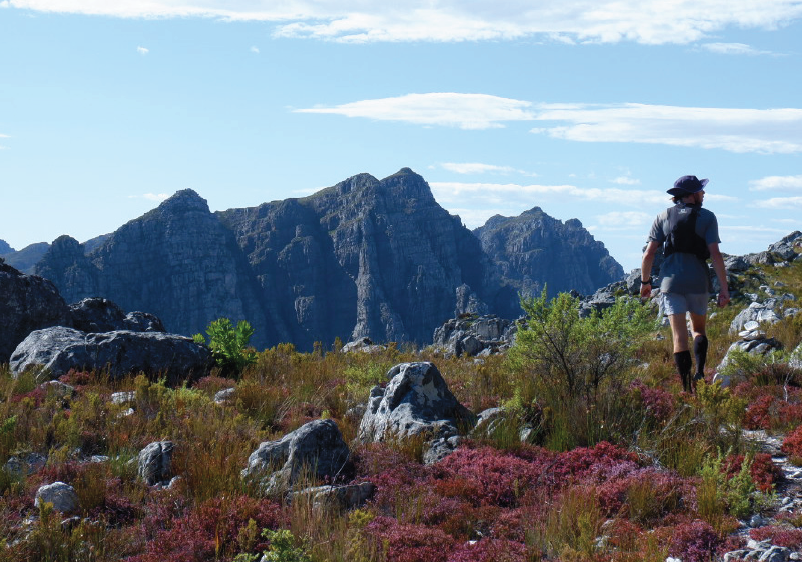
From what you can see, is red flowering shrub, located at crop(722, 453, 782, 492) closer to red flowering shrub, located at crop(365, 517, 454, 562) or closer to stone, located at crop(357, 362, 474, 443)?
red flowering shrub, located at crop(365, 517, 454, 562)

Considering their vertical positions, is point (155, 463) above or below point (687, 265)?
below

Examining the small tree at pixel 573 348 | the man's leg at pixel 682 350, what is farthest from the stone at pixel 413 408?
the man's leg at pixel 682 350

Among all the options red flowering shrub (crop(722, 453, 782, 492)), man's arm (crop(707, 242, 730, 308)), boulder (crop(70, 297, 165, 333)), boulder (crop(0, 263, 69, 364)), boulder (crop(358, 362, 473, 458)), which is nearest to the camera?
red flowering shrub (crop(722, 453, 782, 492))

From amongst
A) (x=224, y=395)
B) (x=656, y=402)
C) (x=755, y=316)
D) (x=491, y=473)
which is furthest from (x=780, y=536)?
(x=755, y=316)

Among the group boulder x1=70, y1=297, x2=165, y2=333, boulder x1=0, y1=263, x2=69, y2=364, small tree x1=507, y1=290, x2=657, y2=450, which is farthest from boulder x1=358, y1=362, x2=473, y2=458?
boulder x1=70, y1=297, x2=165, y2=333

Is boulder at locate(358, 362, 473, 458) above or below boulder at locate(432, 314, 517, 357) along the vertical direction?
above

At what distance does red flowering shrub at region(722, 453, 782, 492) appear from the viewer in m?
5.76

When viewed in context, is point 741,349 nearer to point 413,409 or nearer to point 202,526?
point 413,409

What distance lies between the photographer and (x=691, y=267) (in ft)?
30.7

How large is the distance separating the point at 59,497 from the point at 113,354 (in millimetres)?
5960

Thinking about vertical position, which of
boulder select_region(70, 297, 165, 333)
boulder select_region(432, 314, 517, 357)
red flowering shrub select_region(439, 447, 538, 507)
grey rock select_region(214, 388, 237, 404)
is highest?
boulder select_region(70, 297, 165, 333)

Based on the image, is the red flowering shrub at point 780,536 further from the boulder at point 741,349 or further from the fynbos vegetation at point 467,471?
the boulder at point 741,349

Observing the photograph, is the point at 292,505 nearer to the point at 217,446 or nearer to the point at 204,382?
the point at 217,446

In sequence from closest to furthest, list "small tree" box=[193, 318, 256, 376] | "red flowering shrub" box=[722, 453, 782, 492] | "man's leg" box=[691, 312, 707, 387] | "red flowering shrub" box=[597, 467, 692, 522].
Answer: "red flowering shrub" box=[597, 467, 692, 522] < "red flowering shrub" box=[722, 453, 782, 492] < "man's leg" box=[691, 312, 707, 387] < "small tree" box=[193, 318, 256, 376]
